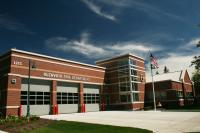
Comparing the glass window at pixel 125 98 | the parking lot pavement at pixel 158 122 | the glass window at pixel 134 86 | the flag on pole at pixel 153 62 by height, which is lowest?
the parking lot pavement at pixel 158 122

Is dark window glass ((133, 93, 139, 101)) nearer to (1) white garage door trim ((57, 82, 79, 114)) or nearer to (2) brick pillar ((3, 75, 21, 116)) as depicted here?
(1) white garage door trim ((57, 82, 79, 114))

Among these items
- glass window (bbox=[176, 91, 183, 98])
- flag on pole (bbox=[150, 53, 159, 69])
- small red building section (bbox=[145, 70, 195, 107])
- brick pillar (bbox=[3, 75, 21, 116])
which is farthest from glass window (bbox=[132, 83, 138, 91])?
brick pillar (bbox=[3, 75, 21, 116])

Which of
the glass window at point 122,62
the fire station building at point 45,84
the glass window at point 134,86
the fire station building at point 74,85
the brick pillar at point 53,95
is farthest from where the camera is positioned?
the glass window at point 122,62

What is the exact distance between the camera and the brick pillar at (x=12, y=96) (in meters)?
28.8

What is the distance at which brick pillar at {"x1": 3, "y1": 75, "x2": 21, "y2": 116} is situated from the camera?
28844 millimetres

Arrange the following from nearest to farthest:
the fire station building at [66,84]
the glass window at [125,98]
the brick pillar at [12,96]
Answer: the brick pillar at [12,96] → the fire station building at [66,84] → the glass window at [125,98]

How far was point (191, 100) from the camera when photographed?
58.2 meters

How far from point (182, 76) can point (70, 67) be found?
102ft

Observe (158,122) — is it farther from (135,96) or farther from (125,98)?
(135,96)

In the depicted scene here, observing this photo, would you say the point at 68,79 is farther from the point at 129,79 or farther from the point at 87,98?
the point at 129,79

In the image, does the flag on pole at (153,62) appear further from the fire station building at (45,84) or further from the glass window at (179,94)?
the glass window at (179,94)

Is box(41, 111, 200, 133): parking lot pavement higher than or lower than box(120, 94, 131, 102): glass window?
lower

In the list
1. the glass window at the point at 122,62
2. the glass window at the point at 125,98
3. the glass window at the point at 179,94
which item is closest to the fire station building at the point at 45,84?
the glass window at the point at 125,98

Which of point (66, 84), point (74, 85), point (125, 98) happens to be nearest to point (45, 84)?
point (66, 84)
